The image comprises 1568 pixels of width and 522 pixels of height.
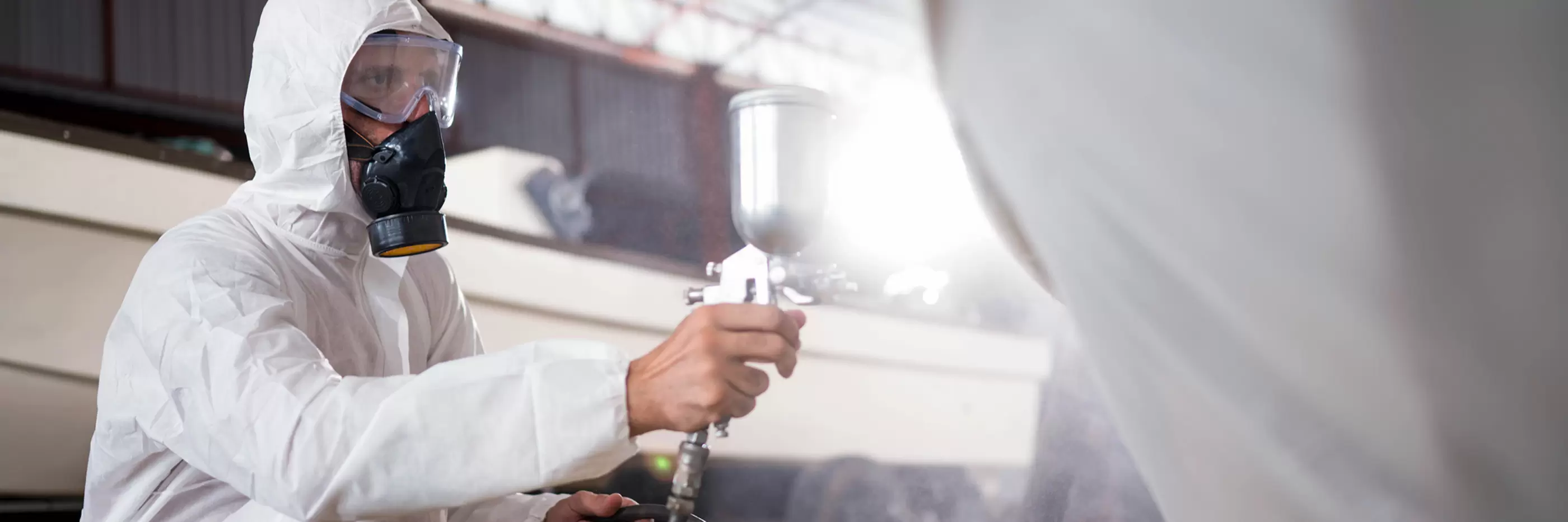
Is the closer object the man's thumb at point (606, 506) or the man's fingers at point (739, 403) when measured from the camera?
the man's fingers at point (739, 403)

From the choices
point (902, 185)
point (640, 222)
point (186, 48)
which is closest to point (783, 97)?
point (902, 185)

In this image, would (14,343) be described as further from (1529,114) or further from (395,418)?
(1529,114)

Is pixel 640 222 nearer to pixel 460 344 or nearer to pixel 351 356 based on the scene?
pixel 460 344

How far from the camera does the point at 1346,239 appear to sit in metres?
0.63

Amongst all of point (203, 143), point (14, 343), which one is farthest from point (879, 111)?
point (14, 343)

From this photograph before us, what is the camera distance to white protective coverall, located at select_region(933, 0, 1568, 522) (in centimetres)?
63

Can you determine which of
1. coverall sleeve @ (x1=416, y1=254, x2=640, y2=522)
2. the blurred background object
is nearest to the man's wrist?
coverall sleeve @ (x1=416, y1=254, x2=640, y2=522)

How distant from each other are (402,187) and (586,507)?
41 centimetres

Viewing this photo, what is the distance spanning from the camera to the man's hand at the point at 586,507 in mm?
1037

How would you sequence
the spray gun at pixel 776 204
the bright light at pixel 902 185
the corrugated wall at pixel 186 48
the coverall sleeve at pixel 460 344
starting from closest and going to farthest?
the spray gun at pixel 776 204
the coverall sleeve at pixel 460 344
the corrugated wall at pixel 186 48
the bright light at pixel 902 185

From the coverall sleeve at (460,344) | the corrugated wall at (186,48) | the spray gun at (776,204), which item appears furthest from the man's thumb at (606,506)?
the corrugated wall at (186,48)

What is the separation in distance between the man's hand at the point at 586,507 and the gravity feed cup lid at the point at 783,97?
0.51 meters

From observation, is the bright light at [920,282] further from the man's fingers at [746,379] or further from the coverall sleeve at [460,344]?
the coverall sleeve at [460,344]

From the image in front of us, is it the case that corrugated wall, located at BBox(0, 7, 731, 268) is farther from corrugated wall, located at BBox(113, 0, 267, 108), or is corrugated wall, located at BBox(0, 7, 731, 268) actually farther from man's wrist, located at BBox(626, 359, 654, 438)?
man's wrist, located at BBox(626, 359, 654, 438)
